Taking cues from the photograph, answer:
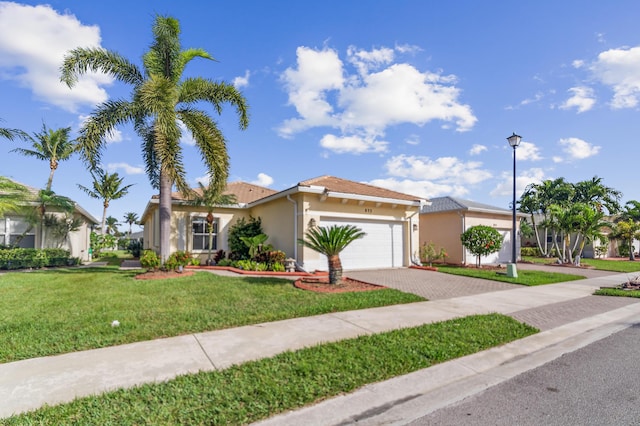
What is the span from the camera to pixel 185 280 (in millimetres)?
10297

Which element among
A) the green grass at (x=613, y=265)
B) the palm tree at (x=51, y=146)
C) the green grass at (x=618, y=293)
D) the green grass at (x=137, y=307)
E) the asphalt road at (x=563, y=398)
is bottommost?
the green grass at (x=613, y=265)

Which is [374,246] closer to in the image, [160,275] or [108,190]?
[160,275]

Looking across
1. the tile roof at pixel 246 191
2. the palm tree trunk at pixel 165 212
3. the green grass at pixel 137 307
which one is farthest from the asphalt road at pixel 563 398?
the tile roof at pixel 246 191

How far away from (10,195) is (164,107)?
8574mm

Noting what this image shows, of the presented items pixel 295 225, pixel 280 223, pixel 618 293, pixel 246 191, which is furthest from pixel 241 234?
pixel 618 293

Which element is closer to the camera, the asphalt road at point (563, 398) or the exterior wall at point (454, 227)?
the asphalt road at point (563, 398)

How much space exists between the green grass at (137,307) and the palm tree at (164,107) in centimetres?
340

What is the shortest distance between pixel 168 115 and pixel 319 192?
235 inches

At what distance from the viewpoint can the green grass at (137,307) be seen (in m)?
4.82

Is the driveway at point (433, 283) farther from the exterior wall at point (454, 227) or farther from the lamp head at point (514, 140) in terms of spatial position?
the exterior wall at point (454, 227)

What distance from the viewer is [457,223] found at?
18.0 meters

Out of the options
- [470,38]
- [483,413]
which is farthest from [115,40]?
[483,413]

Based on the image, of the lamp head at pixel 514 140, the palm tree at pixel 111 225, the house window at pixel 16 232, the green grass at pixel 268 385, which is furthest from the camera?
the palm tree at pixel 111 225

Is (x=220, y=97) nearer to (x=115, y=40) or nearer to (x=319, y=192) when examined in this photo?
(x=115, y=40)
